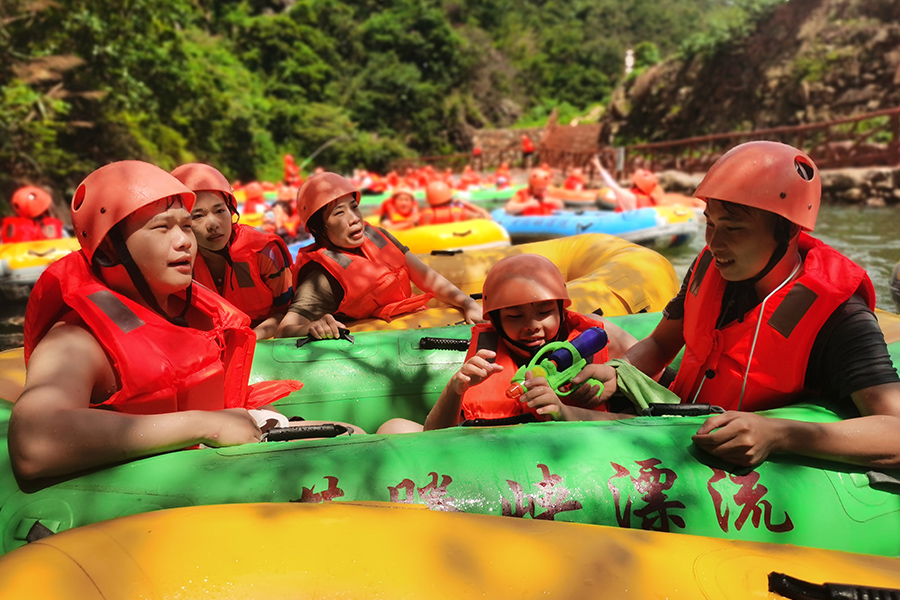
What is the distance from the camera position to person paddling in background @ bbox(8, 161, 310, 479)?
1.83m

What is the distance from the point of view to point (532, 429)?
7.13ft

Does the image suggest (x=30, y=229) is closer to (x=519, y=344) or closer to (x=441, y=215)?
(x=441, y=215)

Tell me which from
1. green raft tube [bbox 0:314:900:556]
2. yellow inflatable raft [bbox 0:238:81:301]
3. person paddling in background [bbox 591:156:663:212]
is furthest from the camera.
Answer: person paddling in background [bbox 591:156:663:212]

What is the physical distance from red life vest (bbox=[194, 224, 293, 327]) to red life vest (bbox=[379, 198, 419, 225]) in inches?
202

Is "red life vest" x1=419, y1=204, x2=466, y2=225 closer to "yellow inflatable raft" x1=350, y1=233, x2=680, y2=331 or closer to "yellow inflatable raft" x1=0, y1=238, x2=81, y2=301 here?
"yellow inflatable raft" x1=350, y1=233, x2=680, y2=331

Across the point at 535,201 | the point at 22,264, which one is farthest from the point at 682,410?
the point at 535,201

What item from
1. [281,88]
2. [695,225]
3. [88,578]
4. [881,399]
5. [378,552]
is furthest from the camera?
[281,88]

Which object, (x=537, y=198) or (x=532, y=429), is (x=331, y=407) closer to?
(x=532, y=429)

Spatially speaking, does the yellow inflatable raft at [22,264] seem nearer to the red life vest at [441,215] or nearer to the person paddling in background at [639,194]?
the red life vest at [441,215]

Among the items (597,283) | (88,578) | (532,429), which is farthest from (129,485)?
(597,283)

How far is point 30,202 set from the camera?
30.1 feet

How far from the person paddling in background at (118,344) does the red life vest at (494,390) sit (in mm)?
781

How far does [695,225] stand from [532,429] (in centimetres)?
879

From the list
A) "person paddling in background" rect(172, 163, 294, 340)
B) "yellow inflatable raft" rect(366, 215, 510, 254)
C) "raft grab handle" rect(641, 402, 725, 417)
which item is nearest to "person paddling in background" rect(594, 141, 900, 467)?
"raft grab handle" rect(641, 402, 725, 417)
